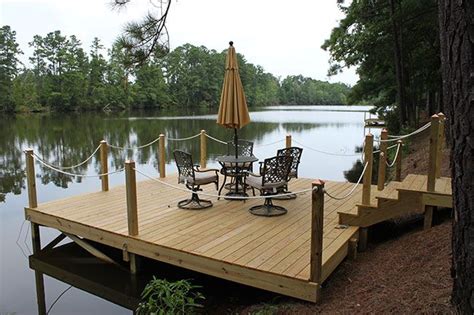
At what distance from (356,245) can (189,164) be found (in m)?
2.52

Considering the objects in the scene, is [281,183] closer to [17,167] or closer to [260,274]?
[260,274]

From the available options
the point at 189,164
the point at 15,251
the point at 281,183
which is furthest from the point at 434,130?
the point at 15,251

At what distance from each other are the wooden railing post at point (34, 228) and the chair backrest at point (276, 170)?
329 cm

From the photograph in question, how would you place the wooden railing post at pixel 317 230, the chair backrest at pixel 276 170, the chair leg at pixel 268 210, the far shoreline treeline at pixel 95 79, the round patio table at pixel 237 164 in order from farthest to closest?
the far shoreline treeline at pixel 95 79 < the round patio table at pixel 237 164 < the chair leg at pixel 268 210 < the chair backrest at pixel 276 170 < the wooden railing post at pixel 317 230

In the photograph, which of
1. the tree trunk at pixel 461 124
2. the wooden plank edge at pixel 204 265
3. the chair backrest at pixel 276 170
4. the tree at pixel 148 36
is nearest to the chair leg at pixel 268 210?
the chair backrest at pixel 276 170

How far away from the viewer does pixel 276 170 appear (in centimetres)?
521

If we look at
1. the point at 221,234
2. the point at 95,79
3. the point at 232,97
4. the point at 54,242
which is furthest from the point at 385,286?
the point at 95,79

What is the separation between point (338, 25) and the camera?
16.3 metres

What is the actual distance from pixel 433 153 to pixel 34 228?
5963mm

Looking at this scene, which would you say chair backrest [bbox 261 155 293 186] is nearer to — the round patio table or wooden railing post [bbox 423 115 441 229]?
the round patio table

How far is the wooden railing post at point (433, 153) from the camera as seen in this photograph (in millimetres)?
4457

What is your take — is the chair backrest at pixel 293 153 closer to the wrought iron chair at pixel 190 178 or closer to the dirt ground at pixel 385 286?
the wrought iron chair at pixel 190 178

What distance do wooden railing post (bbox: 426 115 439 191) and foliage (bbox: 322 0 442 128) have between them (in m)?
7.76

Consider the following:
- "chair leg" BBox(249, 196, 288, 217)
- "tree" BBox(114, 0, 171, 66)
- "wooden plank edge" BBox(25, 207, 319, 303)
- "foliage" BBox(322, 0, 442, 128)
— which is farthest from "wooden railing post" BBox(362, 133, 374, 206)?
"foliage" BBox(322, 0, 442, 128)
